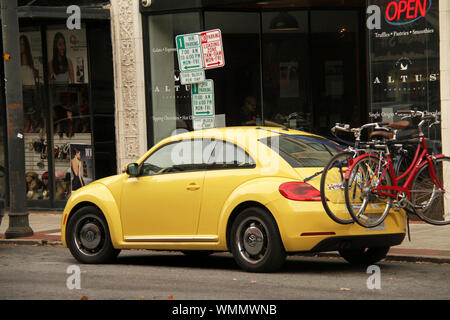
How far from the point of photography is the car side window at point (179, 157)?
10.3 metres

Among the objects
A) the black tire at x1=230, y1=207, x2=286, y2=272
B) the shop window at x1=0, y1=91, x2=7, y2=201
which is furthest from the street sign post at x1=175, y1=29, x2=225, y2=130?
the shop window at x1=0, y1=91, x2=7, y2=201

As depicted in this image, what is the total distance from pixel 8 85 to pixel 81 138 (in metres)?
4.18

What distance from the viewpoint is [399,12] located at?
1464 cm

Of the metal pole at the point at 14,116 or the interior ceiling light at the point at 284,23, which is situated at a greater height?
the interior ceiling light at the point at 284,23

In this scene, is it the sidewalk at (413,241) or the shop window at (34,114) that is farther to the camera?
the shop window at (34,114)

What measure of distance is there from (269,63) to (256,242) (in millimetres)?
9386

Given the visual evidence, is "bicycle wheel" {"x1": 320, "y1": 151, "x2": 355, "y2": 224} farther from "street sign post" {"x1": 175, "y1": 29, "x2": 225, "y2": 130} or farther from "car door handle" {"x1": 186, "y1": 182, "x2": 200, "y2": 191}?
"street sign post" {"x1": 175, "y1": 29, "x2": 225, "y2": 130}

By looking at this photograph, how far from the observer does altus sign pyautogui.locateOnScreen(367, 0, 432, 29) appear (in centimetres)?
1438

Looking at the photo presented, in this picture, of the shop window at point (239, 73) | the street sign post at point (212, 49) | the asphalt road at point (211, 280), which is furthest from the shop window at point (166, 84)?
the asphalt road at point (211, 280)

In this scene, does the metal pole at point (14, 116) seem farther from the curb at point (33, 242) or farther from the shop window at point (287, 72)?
the shop window at point (287, 72)

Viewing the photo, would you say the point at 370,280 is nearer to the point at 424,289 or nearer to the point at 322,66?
the point at 424,289

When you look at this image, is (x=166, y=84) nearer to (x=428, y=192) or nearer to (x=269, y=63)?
(x=269, y=63)

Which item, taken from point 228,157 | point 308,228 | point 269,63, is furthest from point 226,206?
point 269,63
